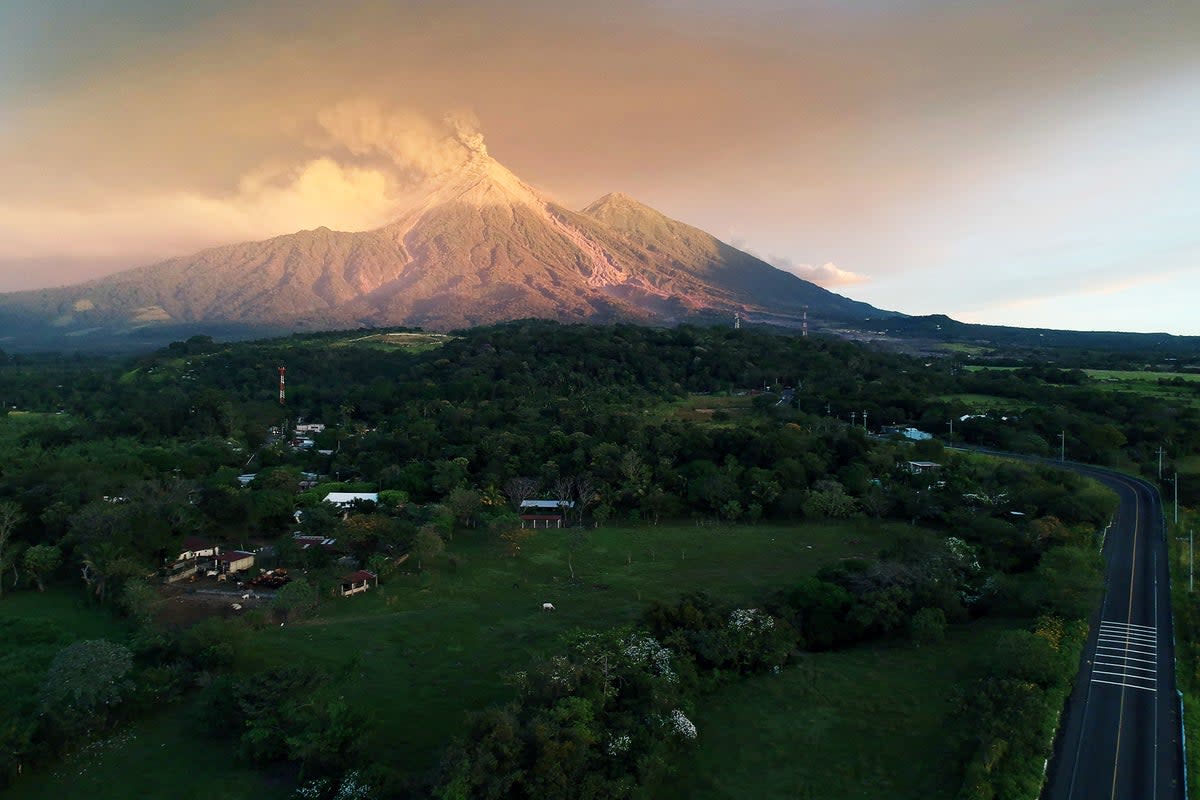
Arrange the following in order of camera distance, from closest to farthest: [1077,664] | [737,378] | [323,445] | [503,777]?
[503,777], [1077,664], [323,445], [737,378]

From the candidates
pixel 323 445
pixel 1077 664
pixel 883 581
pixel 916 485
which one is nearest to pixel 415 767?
pixel 883 581

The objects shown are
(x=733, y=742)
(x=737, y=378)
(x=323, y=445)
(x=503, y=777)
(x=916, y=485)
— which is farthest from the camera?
(x=737, y=378)

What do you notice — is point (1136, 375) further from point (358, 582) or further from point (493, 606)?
point (358, 582)

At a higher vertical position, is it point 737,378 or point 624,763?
point 737,378

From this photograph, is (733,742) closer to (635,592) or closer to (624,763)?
(624,763)

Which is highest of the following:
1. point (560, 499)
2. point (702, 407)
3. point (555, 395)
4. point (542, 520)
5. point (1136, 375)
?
point (1136, 375)

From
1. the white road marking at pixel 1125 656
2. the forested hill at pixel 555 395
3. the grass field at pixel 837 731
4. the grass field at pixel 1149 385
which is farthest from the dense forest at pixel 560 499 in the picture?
the grass field at pixel 1149 385

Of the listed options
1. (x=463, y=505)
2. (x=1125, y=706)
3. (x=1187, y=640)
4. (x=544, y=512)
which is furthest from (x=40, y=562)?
(x=1187, y=640)
